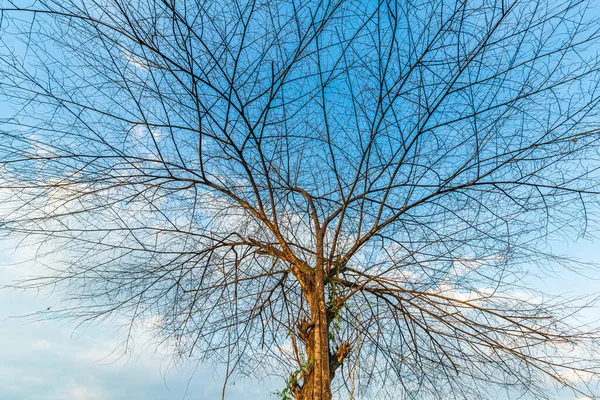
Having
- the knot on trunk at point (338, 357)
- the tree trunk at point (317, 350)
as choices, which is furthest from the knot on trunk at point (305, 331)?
the knot on trunk at point (338, 357)

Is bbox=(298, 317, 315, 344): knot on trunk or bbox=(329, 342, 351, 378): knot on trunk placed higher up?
bbox=(298, 317, 315, 344): knot on trunk

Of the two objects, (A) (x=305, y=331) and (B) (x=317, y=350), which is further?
(A) (x=305, y=331)

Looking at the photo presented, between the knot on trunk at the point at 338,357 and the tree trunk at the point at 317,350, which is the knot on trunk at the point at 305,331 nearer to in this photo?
the tree trunk at the point at 317,350

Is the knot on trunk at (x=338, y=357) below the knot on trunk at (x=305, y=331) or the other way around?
below

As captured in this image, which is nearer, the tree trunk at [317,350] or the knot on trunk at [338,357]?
the tree trunk at [317,350]

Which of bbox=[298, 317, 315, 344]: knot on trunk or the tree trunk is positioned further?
bbox=[298, 317, 315, 344]: knot on trunk

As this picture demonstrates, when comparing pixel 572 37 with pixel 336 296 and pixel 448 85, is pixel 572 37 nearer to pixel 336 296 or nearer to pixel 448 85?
pixel 448 85

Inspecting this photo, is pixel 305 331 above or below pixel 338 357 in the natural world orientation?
above

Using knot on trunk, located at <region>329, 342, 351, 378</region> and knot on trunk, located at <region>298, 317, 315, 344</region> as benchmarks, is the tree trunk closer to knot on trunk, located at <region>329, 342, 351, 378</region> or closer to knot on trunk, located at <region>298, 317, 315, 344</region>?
knot on trunk, located at <region>298, 317, 315, 344</region>

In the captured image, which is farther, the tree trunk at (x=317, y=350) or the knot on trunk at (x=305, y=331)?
the knot on trunk at (x=305, y=331)

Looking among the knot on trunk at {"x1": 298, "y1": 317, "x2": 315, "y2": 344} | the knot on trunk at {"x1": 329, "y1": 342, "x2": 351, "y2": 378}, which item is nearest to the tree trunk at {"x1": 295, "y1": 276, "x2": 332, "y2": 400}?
the knot on trunk at {"x1": 298, "y1": 317, "x2": 315, "y2": 344}

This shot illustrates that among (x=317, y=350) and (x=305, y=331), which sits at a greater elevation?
(x=305, y=331)

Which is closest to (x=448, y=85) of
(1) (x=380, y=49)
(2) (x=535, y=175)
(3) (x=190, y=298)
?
(1) (x=380, y=49)

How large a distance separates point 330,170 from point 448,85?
1.23m
